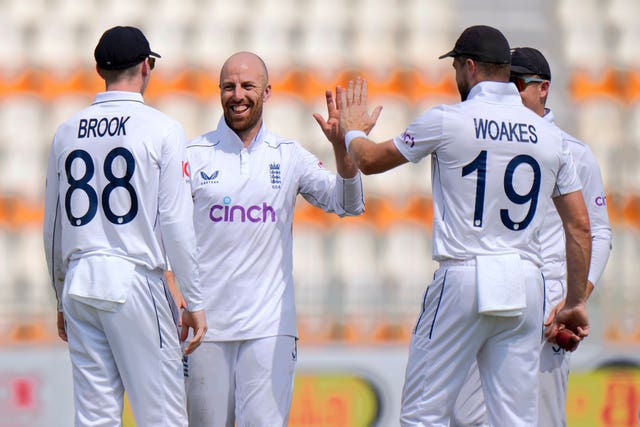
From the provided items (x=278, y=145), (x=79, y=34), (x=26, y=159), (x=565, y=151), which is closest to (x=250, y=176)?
(x=278, y=145)

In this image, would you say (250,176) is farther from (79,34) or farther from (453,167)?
(79,34)

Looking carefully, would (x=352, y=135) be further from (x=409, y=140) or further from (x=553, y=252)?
(x=553, y=252)

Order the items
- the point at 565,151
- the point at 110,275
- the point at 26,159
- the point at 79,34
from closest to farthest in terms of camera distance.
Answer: the point at 110,275 → the point at 565,151 → the point at 26,159 → the point at 79,34

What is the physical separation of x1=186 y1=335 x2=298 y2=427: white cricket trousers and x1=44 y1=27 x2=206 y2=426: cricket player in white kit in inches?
14.2

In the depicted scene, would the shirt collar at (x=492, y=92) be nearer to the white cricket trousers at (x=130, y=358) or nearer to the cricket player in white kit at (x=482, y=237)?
the cricket player in white kit at (x=482, y=237)

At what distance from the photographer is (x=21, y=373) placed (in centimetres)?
657

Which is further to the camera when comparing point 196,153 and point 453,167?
point 196,153

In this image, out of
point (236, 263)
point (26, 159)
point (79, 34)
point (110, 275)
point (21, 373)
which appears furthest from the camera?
point (79, 34)

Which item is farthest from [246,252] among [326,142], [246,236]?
[326,142]

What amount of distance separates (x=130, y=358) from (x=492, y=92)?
1.69 meters

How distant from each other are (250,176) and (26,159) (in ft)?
13.0

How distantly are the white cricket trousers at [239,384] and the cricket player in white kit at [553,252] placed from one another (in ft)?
2.68

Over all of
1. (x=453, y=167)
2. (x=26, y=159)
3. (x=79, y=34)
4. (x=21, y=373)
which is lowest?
(x=21, y=373)

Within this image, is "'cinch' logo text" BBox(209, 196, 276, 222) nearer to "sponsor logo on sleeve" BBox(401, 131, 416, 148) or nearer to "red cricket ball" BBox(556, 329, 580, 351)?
"sponsor logo on sleeve" BBox(401, 131, 416, 148)
